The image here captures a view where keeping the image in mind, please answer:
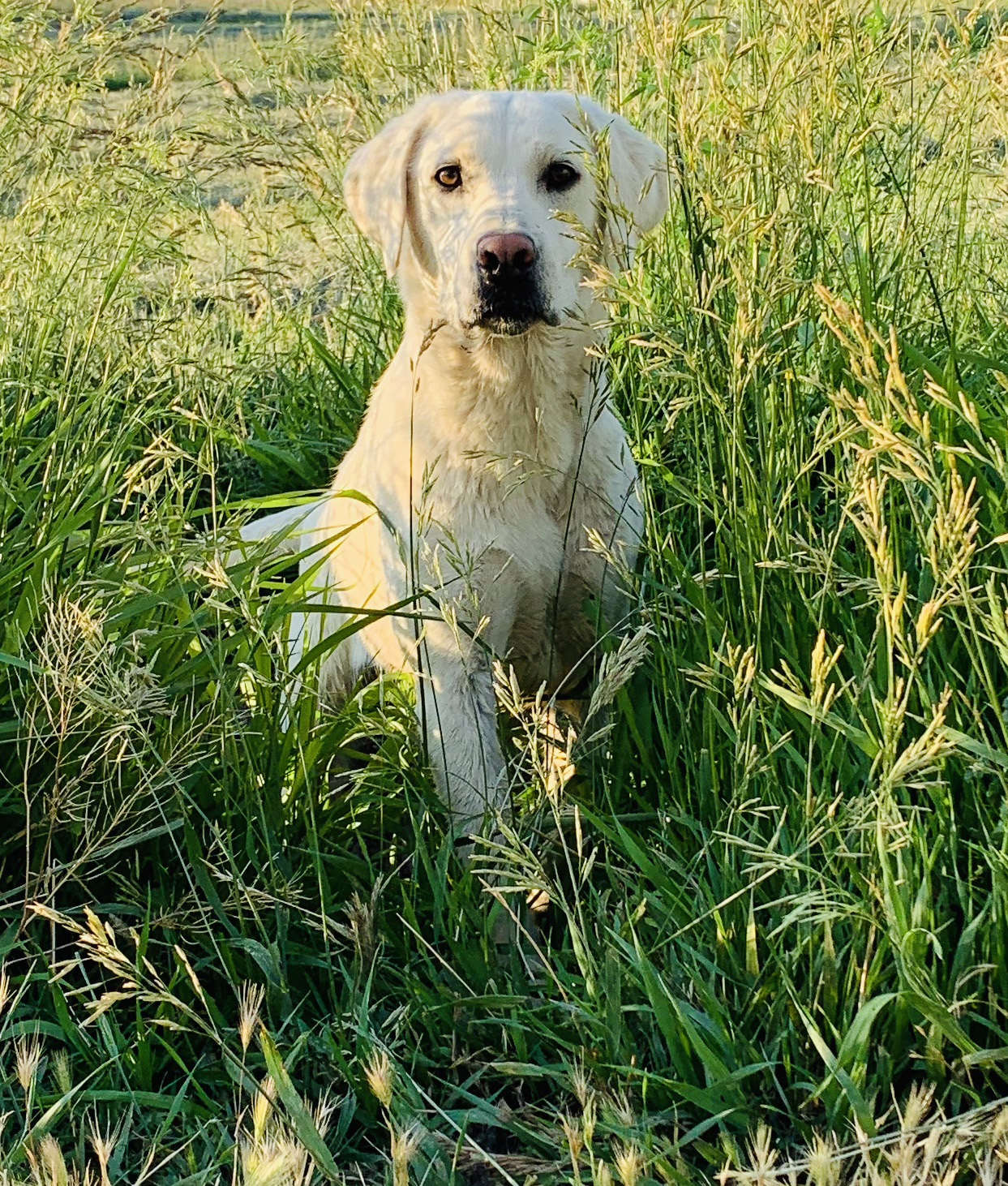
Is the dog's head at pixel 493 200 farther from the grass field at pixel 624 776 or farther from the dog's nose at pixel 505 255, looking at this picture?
the grass field at pixel 624 776

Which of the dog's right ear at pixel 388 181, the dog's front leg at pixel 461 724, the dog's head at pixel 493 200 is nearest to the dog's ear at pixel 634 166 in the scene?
the dog's head at pixel 493 200

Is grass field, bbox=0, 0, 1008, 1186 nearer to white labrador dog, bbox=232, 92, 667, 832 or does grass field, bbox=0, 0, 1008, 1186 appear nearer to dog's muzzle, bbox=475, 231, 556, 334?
white labrador dog, bbox=232, 92, 667, 832

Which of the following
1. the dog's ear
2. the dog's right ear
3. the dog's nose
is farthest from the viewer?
the dog's right ear

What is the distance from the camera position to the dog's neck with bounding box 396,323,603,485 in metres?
2.65

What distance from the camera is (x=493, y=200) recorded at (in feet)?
8.39

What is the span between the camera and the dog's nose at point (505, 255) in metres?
2.38

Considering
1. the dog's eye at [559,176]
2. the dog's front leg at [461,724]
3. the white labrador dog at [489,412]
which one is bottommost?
the dog's front leg at [461,724]

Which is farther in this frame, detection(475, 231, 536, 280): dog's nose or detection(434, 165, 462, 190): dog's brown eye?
detection(434, 165, 462, 190): dog's brown eye

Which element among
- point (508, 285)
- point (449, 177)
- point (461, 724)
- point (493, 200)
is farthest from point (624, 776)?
point (449, 177)

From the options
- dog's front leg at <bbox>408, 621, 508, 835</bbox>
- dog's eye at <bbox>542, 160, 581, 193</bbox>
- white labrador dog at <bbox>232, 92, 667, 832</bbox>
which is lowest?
dog's front leg at <bbox>408, 621, 508, 835</bbox>

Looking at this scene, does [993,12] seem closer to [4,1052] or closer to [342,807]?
[342,807]

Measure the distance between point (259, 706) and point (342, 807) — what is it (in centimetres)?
24

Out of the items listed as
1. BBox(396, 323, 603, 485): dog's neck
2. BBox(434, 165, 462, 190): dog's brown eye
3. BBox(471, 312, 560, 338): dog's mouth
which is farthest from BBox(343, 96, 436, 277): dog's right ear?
BBox(471, 312, 560, 338): dog's mouth

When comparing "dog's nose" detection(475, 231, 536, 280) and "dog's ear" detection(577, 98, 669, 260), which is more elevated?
"dog's ear" detection(577, 98, 669, 260)
